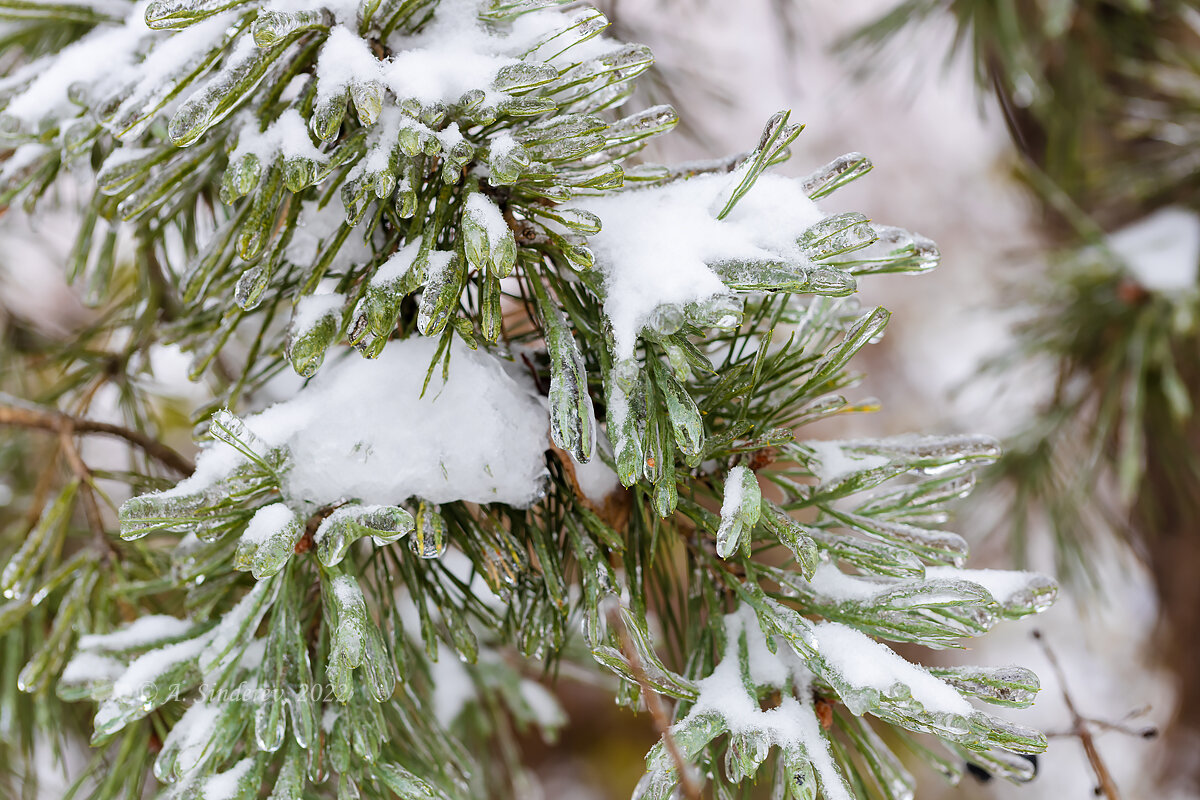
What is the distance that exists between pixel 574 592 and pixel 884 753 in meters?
0.47

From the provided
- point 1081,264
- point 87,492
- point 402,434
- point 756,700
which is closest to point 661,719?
point 756,700

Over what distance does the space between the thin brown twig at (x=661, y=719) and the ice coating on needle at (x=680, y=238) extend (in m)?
0.13

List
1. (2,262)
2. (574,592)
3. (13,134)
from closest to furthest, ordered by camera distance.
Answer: (13,134)
(574,592)
(2,262)

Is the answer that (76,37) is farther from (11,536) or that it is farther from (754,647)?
(754,647)

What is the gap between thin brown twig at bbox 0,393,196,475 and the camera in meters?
0.54

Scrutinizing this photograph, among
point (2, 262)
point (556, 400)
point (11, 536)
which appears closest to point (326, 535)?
point (556, 400)

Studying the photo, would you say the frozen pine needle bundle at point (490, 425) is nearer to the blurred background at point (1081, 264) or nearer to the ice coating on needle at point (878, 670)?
the ice coating on needle at point (878, 670)

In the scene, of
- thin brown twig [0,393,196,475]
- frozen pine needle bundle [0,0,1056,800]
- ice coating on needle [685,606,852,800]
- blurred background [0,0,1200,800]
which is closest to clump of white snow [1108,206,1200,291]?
blurred background [0,0,1200,800]

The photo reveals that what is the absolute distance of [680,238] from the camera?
34 centimetres

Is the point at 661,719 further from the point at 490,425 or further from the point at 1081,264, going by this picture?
the point at 1081,264

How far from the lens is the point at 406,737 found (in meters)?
0.46

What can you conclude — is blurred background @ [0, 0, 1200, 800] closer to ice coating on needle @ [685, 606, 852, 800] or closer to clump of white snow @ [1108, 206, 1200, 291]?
clump of white snow @ [1108, 206, 1200, 291]

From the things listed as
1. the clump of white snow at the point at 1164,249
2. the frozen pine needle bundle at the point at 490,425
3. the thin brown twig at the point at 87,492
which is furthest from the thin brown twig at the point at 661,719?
the clump of white snow at the point at 1164,249

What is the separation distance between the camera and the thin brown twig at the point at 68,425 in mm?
542
